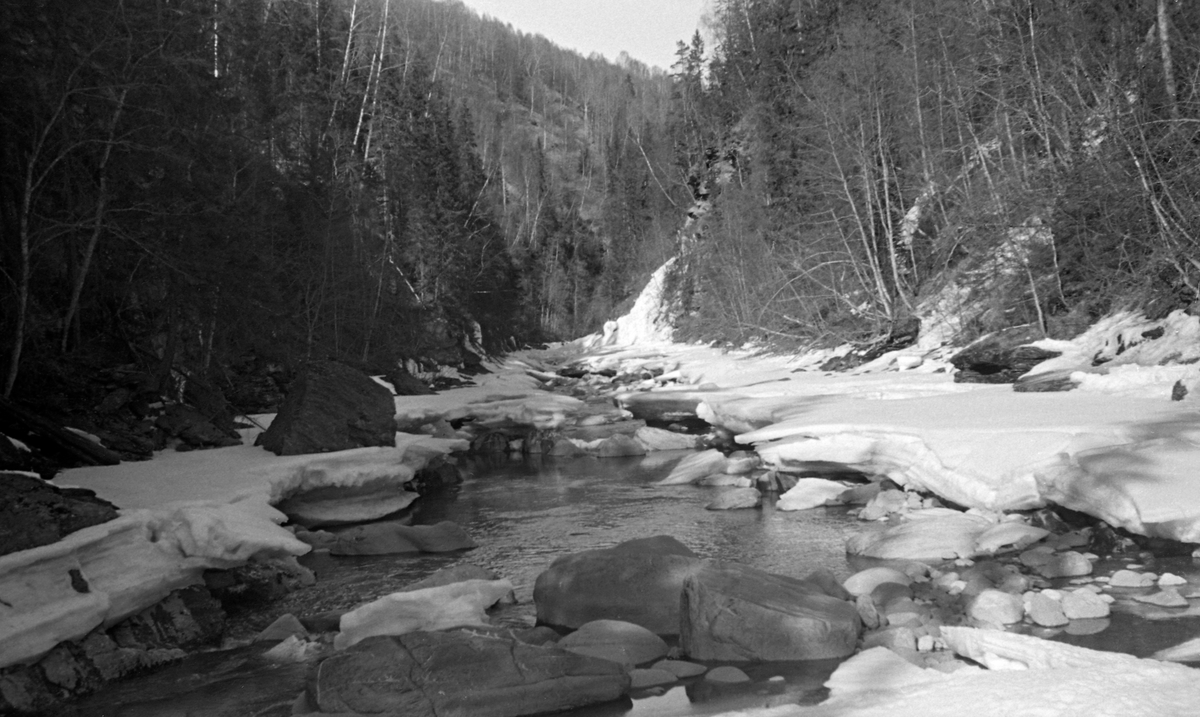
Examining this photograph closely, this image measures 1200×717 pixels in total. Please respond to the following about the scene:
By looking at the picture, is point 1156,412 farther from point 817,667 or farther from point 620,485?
point 620,485

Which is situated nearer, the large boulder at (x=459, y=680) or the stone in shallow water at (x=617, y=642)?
the large boulder at (x=459, y=680)

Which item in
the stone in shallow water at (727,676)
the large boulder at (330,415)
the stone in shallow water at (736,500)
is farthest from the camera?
the large boulder at (330,415)

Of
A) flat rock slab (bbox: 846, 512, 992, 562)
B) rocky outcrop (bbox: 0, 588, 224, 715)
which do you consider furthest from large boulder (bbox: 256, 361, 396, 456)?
flat rock slab (bbox: 846, 512, 992, 562)

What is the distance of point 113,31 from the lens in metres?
8.49

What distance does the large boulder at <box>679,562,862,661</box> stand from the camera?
489 centimetres

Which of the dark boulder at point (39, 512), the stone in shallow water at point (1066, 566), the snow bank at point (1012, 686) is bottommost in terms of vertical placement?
the stone in shallow water at point (1066, 566)

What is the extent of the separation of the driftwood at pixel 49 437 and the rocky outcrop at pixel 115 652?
3167 mm

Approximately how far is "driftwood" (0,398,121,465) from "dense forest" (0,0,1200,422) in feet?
1.94

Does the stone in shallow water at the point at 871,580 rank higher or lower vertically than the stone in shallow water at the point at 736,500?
higher

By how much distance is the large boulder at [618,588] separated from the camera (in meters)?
5.77

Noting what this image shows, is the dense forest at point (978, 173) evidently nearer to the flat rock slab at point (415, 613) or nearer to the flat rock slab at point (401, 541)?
the flat rock slab at point (401, 541)

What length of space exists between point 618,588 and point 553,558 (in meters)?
1.99

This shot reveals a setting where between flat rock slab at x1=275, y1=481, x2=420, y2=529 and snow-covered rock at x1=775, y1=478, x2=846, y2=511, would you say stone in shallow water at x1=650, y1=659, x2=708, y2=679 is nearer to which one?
snow-covered rock at x1=775, y1=478, x2=846, y2=511

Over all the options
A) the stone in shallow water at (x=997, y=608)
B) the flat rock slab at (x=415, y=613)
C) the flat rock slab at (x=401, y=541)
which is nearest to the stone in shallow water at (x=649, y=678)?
the flat rock slab at (x=415, y=613)
